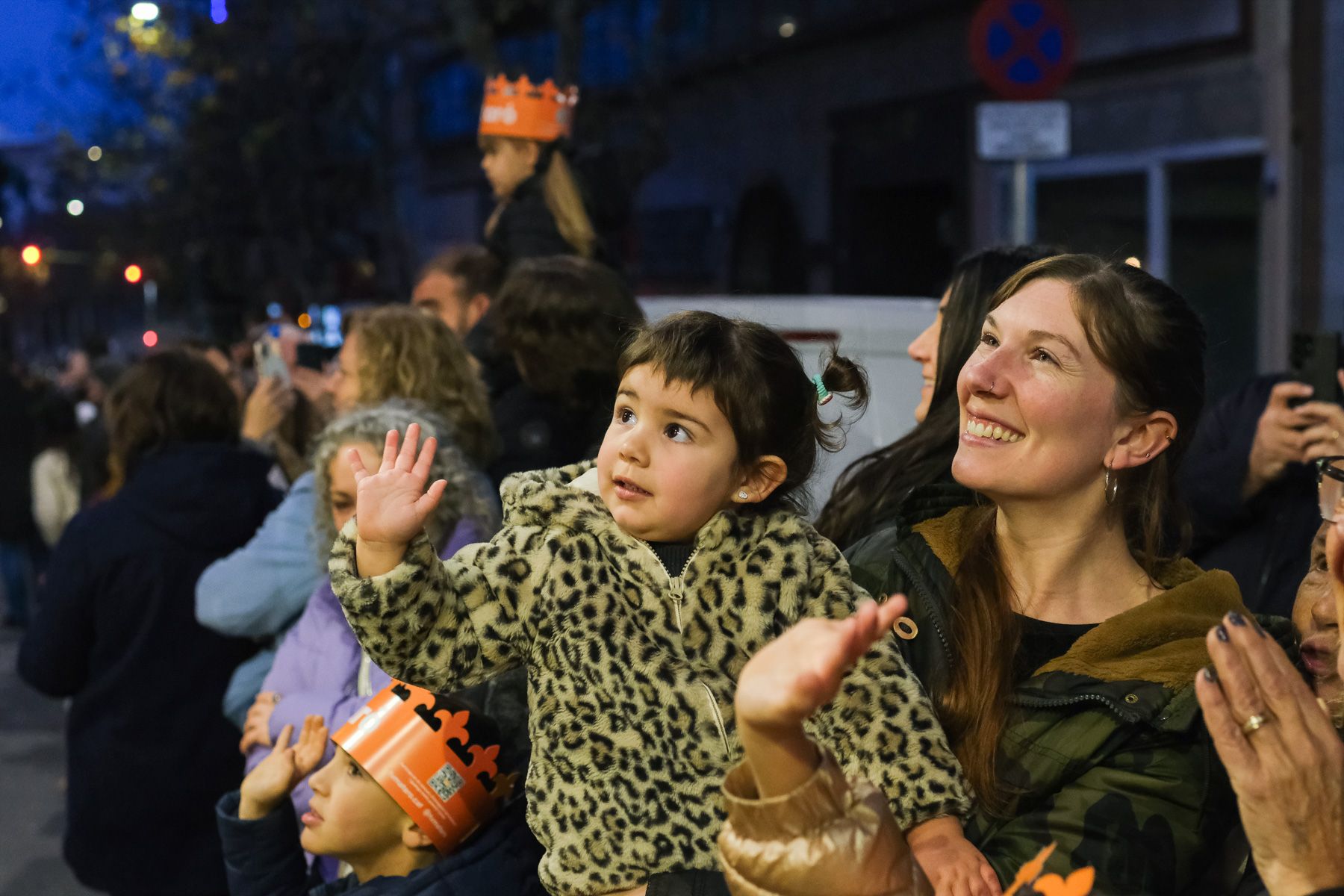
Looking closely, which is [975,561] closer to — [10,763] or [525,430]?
[525,430]

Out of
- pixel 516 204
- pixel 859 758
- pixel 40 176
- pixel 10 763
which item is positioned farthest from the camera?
pixel 40 176

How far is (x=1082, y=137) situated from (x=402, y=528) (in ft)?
37.4

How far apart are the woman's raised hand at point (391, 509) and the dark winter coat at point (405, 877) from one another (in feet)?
2.57

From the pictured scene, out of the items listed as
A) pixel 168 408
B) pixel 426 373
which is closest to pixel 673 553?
pixel 426 373

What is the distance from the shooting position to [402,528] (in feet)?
7.95

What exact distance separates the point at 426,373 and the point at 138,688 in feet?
4.70

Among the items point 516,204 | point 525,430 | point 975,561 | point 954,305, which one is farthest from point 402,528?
point 516,204

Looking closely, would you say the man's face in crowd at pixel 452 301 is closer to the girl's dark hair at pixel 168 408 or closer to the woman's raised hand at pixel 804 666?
the girl's dark hair at pixel 168 408

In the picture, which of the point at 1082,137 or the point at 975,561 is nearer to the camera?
the point at 975,561

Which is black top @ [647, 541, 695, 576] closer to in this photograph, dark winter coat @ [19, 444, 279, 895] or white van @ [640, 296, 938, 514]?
white van @ [640, 296, 938, 514]

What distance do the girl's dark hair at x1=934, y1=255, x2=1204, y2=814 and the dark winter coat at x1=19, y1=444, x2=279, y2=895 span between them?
3.26 metres

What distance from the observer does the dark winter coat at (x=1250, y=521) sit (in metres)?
4.04

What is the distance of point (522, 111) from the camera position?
6184 millimetres

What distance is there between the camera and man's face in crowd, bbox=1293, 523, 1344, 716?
8.21ft
